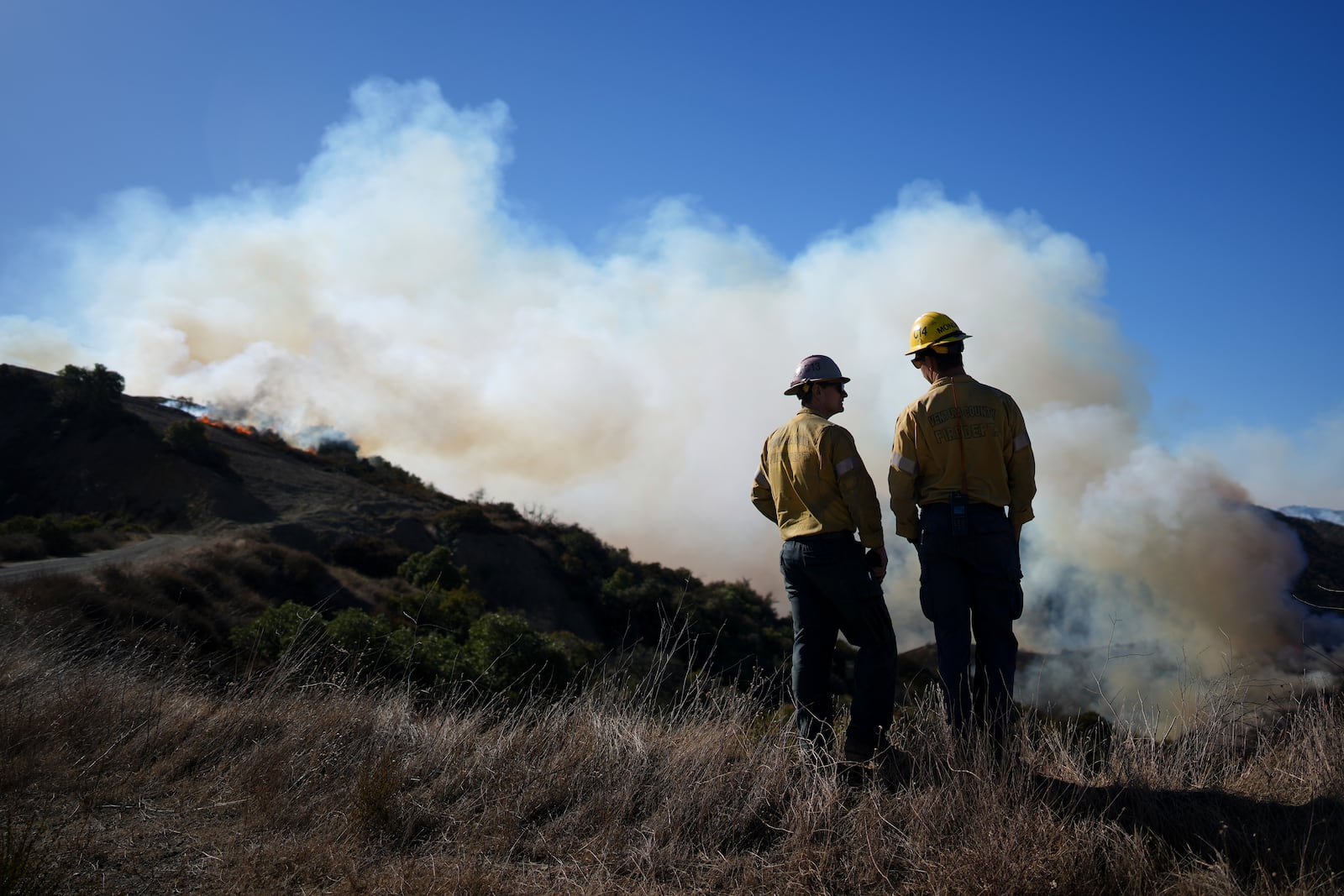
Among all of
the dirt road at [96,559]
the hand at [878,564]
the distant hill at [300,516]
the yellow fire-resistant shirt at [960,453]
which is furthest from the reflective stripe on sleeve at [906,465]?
the distant hill at [300,516]

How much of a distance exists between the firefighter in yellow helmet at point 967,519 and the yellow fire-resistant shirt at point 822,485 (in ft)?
0.62

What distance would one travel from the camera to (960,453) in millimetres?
4383

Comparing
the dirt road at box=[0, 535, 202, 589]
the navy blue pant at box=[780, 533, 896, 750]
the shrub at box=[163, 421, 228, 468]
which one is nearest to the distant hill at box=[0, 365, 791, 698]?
the shrub at box=[163, 421, 228, 468]

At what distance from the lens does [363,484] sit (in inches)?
2216

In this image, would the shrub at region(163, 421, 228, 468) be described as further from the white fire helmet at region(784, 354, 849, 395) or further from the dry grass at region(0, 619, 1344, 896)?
the white fire helmet at region(784, 354, 849, 395)

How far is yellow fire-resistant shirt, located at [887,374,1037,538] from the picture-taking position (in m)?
4.36

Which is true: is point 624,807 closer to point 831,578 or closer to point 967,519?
point 831,578

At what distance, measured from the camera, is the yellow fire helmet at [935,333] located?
464cm

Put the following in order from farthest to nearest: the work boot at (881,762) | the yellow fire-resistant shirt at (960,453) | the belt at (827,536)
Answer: the belt at (827,536) → the yellow fire-resistant shirt at (960,453) → the work boot at (881,762)

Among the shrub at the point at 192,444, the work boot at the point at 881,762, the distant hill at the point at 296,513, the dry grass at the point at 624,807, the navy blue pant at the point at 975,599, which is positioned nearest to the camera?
the dry grass at the point at 624,807

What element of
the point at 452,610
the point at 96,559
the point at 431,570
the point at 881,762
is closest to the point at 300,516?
the point at 431,570

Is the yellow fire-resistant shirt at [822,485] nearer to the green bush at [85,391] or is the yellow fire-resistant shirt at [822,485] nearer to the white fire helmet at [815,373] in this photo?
the white fire helmet at [815,373]

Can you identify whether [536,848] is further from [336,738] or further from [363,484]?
[363,484]

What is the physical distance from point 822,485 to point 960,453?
755 mm
